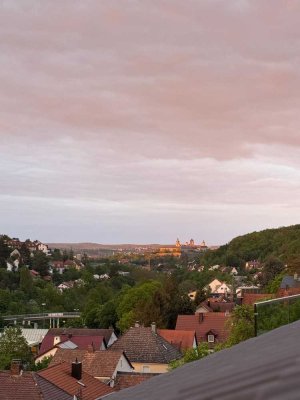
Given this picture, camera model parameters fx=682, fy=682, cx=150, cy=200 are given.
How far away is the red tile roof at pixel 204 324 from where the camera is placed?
43188mm

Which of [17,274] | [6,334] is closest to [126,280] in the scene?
[17,274]

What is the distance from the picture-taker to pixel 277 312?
4223 millimetres

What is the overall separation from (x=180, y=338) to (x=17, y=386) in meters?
20.4

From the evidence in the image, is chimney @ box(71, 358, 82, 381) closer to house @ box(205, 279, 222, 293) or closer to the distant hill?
house @ box(205, 279, 222, 293)

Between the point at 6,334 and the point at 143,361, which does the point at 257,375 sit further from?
the point at 6,334

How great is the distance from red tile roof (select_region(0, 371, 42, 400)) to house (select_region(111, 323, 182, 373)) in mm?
14235

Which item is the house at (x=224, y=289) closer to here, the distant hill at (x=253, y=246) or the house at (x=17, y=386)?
the distant hill at (x=253, y=246)

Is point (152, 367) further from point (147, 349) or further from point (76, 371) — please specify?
point (76, 371)

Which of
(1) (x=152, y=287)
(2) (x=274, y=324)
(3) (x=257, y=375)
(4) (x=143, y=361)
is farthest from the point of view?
(1) (x=152, y=287)

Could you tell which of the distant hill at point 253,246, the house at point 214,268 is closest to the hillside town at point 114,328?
the house at point 214,268

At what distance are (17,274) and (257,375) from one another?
105 metres

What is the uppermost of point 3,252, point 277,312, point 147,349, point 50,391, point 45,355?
point 3,252

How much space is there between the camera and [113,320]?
6119 cm

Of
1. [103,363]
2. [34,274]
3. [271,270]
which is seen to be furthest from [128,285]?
[103,363]
